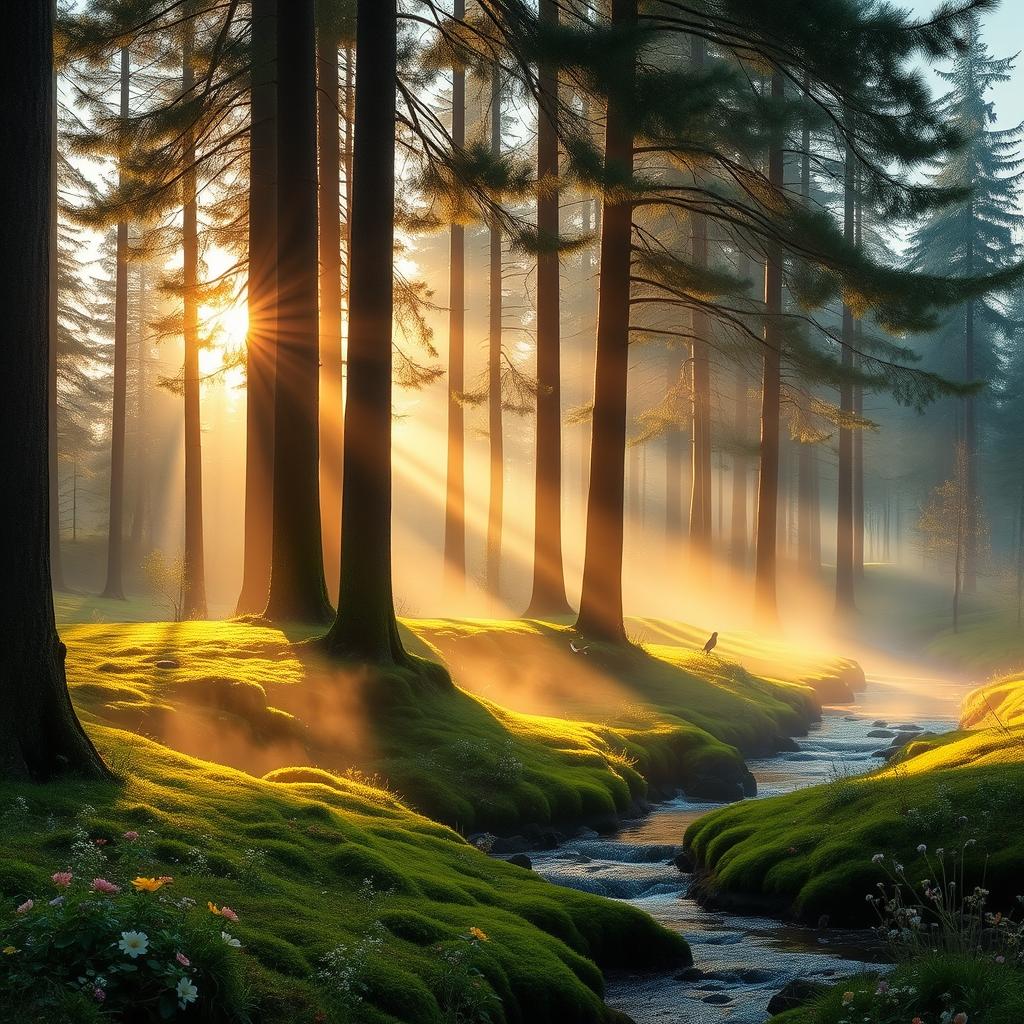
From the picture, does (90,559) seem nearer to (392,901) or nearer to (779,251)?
(779,251)

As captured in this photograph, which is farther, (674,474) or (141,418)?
(141,418)

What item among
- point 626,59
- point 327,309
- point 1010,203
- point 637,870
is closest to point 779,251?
point 626,59

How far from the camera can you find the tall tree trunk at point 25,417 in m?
7.49

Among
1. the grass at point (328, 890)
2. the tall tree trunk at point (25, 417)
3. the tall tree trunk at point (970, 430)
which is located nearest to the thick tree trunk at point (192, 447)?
the tall tree trunk at point (25, 417)

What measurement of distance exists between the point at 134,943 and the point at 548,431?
891 inches

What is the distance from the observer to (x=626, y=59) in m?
16.2

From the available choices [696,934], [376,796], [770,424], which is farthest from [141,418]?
[696,934]

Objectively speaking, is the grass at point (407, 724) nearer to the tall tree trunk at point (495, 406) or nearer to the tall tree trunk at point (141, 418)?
the tall tree trunk at point (495, 406)

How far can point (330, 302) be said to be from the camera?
23.1 meters

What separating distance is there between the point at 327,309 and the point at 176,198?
15.0ft

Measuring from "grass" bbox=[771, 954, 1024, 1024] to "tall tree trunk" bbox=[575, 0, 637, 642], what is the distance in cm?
1486

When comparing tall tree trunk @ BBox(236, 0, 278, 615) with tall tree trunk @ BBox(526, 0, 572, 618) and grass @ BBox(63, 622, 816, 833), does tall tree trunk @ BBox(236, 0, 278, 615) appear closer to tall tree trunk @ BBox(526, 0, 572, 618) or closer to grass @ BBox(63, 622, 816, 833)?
grass @ BBox(63, 622, 816, 833)

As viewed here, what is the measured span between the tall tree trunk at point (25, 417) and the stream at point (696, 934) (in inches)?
175

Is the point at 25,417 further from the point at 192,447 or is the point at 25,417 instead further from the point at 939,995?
the point at 192,447
